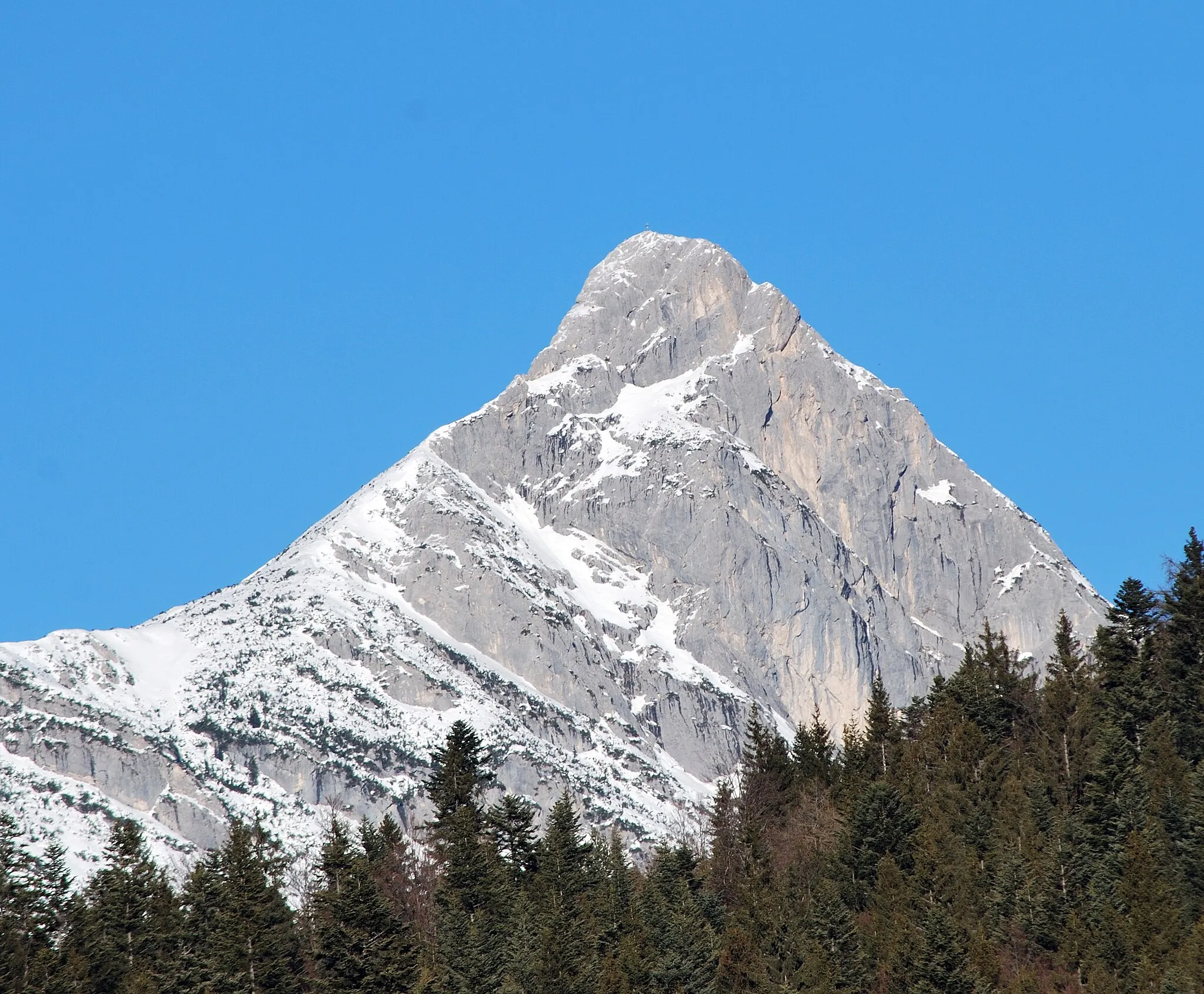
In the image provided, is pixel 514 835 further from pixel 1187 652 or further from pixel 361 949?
pixel 1187 652

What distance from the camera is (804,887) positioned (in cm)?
9725

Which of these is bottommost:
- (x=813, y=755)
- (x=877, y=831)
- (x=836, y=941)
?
(x=836, y=941)

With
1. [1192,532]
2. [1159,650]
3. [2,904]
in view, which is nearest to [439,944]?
[2,904]

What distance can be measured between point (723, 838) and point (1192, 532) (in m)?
34.2

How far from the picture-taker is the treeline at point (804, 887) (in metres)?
80.5

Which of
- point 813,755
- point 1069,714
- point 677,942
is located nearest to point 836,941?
point 677,942

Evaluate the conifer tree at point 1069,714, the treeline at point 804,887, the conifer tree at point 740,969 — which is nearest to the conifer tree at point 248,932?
the treeline at point 804,887

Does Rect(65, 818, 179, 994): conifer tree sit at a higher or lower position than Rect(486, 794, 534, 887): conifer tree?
lower

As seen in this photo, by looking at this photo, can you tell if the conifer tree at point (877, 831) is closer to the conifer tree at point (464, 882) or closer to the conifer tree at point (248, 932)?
the conifer tree at point (464, 882)

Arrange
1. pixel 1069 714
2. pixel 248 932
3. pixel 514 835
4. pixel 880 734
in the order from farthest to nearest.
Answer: pixel 880 734 → pixel 1069 714 → pixel 514 835 → pixel 248 932

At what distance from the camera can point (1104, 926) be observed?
80.1m

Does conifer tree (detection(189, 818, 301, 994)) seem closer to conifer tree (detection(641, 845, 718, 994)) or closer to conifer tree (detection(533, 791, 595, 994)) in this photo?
conifer tree (detection(533, 791, 595, 994))

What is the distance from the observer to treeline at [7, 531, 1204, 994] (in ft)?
264

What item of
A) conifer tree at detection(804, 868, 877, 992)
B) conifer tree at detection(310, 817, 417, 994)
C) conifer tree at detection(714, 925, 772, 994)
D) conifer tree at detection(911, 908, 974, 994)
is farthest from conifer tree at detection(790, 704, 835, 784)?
conifer tree at detection(310, 817, 417, 994)
